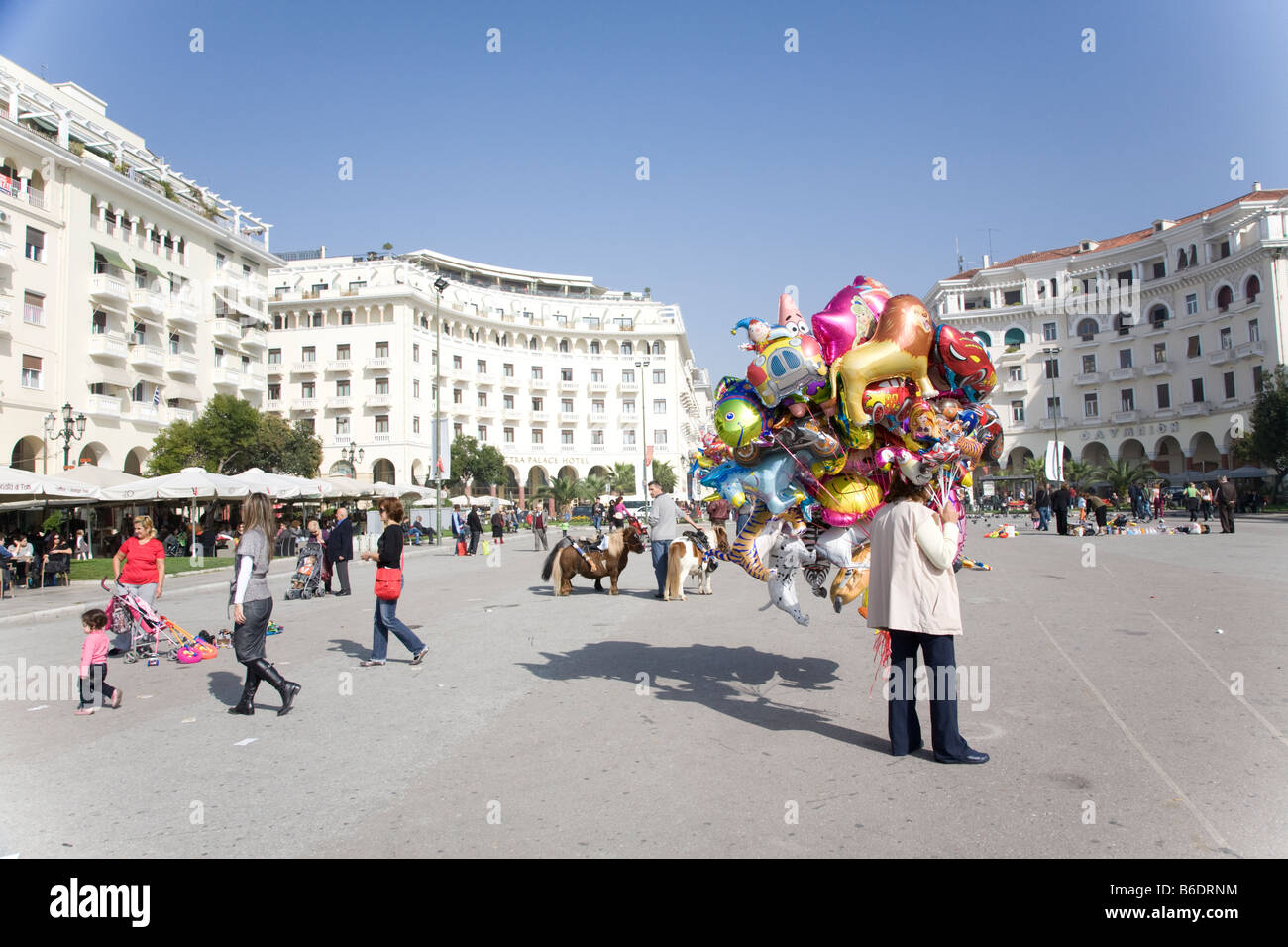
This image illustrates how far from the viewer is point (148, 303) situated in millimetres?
40656

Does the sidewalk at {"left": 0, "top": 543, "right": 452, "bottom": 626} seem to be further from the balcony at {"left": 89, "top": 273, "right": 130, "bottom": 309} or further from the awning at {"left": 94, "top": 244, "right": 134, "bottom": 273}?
the awning at {"left": 94, "top": 244, "right": 134, "bottom": 273}

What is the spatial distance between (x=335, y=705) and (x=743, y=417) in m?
4.18

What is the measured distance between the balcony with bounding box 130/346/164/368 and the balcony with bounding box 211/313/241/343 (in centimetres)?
504

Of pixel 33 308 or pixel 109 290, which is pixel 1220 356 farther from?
pixel 33 308

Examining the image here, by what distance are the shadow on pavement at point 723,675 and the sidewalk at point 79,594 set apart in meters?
6.50

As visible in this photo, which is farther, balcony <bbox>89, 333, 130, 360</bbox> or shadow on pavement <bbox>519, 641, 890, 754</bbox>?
balcony <bbox>89, 333, 130, 360</bbox>

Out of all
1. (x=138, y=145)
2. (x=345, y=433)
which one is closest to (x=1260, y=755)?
(x=138, y=145)

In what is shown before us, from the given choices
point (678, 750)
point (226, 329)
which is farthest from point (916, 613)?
point (226, 329)

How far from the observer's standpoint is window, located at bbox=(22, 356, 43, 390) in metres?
33.7

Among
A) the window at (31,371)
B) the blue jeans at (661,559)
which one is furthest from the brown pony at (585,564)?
the window at (31,371)

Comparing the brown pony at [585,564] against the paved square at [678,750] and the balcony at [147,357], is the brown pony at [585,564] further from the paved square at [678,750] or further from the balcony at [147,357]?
the balcony at [147,357]

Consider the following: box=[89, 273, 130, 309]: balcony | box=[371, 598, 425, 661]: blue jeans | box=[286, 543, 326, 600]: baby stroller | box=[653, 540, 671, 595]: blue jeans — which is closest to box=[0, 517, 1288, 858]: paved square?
box=[371, 598, 425, 661]: blue jeans

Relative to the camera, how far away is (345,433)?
6444 centimetres

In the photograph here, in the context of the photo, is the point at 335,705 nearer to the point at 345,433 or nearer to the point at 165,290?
the point at 165,290
